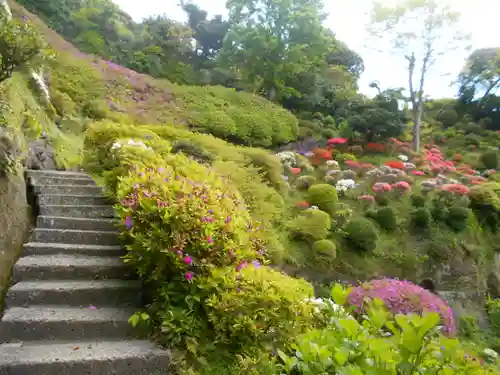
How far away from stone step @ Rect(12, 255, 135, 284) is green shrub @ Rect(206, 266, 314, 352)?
1203 millimetres

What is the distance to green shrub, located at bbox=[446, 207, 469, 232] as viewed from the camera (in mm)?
10266

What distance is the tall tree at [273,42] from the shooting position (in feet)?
54.8

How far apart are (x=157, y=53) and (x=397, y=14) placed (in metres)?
11.5

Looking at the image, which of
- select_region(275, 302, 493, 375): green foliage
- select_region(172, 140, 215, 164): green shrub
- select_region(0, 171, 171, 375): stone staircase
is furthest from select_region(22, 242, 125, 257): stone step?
select_region(275, 302, 493, 375): green foliage

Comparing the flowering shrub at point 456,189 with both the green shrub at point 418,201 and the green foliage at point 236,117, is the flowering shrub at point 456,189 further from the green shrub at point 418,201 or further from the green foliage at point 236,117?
the green foliage at point 236,117

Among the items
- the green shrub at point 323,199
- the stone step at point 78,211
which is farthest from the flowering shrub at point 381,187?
the stone step at point 78,211

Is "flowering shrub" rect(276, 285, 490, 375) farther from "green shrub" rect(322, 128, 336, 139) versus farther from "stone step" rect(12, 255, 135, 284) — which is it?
"green shrub" rect(322, 128, 336, 139)

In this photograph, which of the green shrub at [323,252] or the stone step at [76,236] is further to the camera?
the green shrub at [323,252]

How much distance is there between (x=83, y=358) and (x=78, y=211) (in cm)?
239

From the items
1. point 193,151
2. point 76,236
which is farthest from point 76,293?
point 193,151

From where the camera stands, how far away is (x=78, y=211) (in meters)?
4.46

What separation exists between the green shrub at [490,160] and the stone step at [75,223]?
1664cm

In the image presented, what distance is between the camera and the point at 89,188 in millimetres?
5137

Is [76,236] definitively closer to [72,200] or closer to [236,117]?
[72,200]
